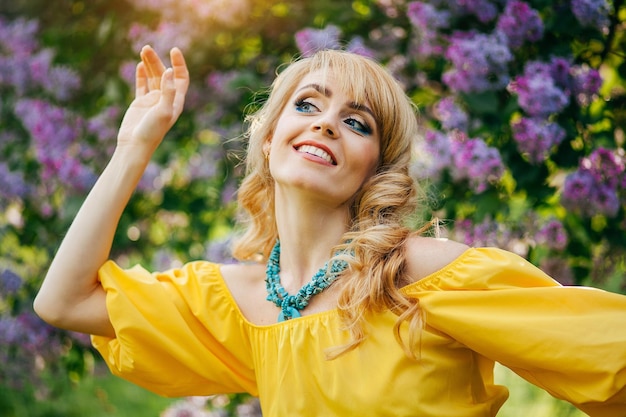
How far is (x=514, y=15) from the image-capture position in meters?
1.99

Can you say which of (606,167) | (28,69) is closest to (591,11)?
(606,167)

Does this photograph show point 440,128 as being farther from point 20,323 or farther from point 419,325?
point 20,323

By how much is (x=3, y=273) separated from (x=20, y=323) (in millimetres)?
190

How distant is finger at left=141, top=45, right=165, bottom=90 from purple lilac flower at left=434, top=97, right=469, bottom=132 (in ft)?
2.65

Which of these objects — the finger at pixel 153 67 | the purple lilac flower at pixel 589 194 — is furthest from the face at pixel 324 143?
the purple lilac flower at pixel 589 194

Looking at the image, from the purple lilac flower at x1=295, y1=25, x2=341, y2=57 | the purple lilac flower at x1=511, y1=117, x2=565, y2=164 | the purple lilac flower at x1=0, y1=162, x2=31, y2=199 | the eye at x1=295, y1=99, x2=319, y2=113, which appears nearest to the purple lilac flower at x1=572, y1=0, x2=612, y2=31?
the purple lilac flower at x1=511, y1=117, x2=565, y2=164

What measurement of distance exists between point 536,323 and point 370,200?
0.46 metres

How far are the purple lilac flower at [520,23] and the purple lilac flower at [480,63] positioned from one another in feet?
0.12

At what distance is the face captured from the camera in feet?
4.96

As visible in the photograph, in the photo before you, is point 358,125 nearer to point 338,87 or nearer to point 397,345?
point 338,87

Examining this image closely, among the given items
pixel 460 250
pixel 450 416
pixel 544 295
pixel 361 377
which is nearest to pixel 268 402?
pixel 361 377

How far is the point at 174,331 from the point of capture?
5.40 ft

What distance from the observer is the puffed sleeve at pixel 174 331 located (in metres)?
1.62

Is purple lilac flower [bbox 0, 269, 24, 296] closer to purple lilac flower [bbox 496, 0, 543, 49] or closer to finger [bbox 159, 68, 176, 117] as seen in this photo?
finger [bbox 159, 68, 176, 117]
